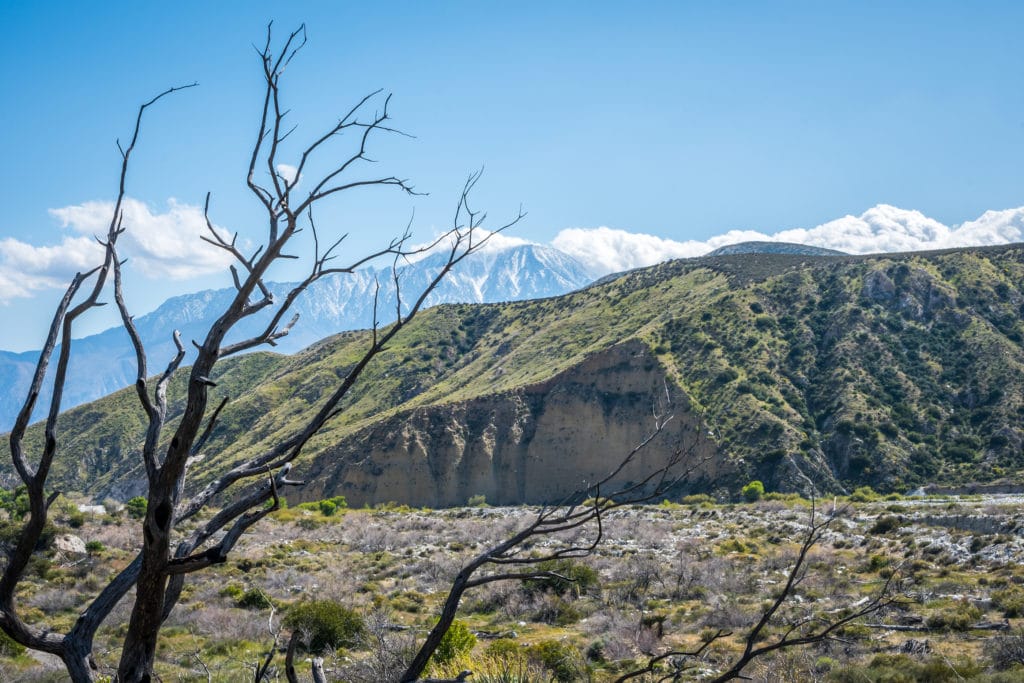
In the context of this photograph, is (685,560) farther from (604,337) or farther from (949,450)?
(604,337)

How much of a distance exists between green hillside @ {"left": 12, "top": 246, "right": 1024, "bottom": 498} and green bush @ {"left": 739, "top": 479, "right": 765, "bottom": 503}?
7.07 ft

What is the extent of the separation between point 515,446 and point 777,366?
23.3 metres

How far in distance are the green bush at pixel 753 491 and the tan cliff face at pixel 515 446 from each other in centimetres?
1303

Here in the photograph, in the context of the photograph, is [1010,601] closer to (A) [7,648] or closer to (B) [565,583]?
(B) [565,583]

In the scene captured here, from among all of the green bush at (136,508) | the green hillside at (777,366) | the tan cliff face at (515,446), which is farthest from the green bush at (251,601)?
the tan cliff face at (515,446)

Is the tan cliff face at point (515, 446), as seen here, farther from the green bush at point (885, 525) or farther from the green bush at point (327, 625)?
the green bush at point (327, 625)

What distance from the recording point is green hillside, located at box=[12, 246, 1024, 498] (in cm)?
5347

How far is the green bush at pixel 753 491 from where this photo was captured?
49.7 metres

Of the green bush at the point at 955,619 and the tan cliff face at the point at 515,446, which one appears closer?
the green bush at the point at 955,619

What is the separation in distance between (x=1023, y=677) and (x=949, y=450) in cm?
4809

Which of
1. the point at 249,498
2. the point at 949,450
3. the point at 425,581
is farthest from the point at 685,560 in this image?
the point at 949,450

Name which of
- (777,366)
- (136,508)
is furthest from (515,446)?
(136,508)

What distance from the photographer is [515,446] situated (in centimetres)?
6794

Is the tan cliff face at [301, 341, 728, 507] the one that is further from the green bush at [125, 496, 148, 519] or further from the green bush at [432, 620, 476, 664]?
the green bush at [432, 620, 476, 664]
